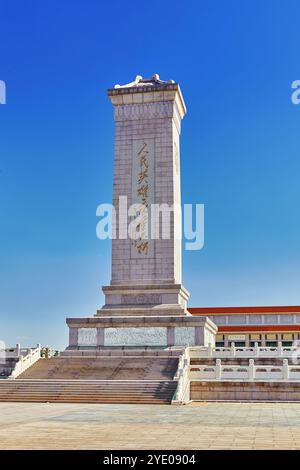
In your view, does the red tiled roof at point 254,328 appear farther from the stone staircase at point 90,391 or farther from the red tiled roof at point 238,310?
the stone staircase at point 90,391

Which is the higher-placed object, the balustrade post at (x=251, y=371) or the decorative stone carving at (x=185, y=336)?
the decorative stone carving at (x=185, y=336)

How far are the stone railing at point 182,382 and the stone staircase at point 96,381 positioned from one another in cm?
31

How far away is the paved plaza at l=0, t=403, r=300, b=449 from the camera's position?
9.23 m

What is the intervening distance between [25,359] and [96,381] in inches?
179

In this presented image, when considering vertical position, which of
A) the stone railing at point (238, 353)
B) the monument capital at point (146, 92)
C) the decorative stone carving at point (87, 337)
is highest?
the monument capital at point (146, 92)

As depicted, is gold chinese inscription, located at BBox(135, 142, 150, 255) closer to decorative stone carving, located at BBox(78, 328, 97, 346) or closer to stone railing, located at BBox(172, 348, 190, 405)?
decorative stone carving, located at BBox(78, 328, 97, 346)

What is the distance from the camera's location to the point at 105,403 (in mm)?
18984

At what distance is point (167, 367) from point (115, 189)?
37.7ft

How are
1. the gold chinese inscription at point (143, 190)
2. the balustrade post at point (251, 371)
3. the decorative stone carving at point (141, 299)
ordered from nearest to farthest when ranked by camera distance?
the balustrade post at point (251, 371)
the decorative stone carving at point (141, 299)
the gold chinese inscription at point (143, 190)

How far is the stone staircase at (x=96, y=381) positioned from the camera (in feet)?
64.3

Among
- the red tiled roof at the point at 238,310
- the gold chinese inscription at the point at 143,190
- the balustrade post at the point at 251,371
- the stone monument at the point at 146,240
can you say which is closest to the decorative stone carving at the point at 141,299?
the stone monument at the point at 146,240

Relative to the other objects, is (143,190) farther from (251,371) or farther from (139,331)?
(251,371)
